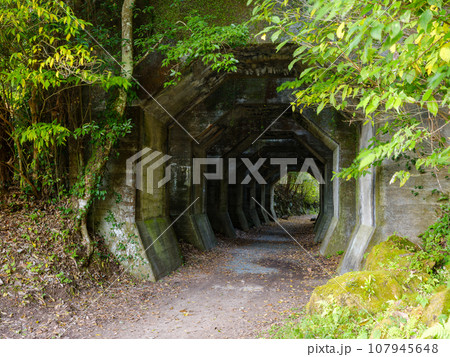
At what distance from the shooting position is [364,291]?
4270 millimetres

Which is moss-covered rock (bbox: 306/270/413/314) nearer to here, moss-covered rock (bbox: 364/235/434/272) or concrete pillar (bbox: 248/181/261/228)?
moss-covered rock (bbox: 364/235/434/272)

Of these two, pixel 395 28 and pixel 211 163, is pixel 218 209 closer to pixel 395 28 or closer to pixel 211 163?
pixel 211 163

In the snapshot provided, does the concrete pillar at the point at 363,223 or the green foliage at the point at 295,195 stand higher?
the concrete pillar at the point at 363,223

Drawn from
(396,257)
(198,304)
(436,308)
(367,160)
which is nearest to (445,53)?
(367,160)

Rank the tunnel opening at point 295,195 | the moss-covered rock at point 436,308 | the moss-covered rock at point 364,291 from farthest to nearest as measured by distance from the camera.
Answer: the tunnel opening at point 295,195
the moss-covered rock at point 364,291
the moss-covered rock at point 436,308

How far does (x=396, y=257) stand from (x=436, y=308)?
7.04 ft

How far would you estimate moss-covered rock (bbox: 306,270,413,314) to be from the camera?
413 cm

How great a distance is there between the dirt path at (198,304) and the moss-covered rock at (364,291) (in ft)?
2.94

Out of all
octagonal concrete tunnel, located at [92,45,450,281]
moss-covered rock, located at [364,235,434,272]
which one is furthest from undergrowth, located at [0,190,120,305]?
moss-covered rock, located at [364,235,434,272]

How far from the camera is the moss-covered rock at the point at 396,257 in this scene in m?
4.94

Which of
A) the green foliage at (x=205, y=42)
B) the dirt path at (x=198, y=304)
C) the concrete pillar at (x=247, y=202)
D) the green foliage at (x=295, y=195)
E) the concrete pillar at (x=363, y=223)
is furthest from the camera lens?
the green foliage at (x=295, y=195)

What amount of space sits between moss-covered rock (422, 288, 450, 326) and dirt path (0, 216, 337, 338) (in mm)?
1996

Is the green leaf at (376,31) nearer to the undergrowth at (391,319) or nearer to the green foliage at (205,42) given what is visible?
the undergrowth at (391,319)

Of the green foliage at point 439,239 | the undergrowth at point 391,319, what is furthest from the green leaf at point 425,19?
the green foliage at point 439,239
